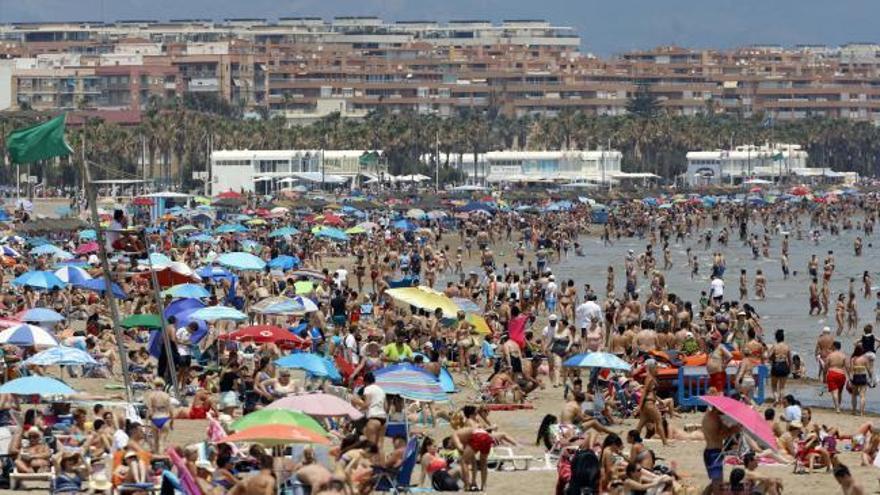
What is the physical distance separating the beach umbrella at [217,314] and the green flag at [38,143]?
367cm

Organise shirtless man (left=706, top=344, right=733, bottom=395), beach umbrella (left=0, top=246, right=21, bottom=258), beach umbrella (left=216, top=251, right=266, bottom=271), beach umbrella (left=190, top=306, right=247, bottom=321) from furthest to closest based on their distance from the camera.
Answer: beach umbrella (left=0, top=246, right=21, bottom=258) < beach umbrella (left=216, top=251, right=266, bottom=271) < beach umbrella (left=190, top=306, right=247, bottom=321) < shirtless man (left=706, top=344, right=733, bottom=395)

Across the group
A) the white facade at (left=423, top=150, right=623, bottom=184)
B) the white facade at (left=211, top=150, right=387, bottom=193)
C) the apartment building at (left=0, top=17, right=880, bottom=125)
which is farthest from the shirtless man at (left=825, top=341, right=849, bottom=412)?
the apartment building at (left=0, top=17, right=880, bottom=125)

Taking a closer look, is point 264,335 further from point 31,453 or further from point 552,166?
point 552,166

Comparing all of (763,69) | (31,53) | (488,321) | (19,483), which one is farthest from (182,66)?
(19,483)

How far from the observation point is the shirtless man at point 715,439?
47.3ft

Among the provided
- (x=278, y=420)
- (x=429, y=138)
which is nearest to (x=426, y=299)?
(x=278, y=420)

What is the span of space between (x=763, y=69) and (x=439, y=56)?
31.4 meters

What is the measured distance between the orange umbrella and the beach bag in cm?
142

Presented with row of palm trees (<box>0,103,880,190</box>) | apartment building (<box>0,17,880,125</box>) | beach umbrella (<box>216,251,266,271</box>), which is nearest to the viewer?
beach umbrella (<box>216,251,266,271</box>)

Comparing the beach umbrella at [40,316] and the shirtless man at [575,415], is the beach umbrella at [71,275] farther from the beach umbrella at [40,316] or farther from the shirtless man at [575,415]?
the shirtless man at [575,415]

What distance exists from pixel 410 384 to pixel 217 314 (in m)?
5.62

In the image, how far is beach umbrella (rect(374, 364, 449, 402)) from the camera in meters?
16.8

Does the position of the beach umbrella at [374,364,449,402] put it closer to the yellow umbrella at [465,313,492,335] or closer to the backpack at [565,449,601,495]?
the backpack at [565,449,601,495]

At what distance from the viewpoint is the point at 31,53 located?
17475cm
